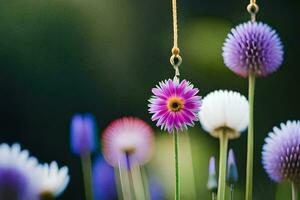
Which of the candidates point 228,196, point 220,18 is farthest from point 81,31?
point 228,196

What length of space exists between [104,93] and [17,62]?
0.20 metres

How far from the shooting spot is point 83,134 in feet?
3.62

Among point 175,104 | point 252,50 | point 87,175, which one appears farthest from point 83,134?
point 252,50

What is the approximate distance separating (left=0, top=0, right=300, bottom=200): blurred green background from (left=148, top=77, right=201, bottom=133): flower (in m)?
0.04

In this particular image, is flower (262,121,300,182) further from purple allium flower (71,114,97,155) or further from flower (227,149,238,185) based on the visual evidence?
purple allium flower (71,114,97,155)

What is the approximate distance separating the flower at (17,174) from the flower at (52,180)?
0.02m

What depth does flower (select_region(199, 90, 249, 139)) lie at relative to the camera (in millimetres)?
1180

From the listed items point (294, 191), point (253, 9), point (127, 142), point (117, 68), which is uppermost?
point (253, 9)

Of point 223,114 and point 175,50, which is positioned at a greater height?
point 175,50

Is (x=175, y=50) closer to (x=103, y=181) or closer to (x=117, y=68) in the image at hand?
(x=117, y=68)

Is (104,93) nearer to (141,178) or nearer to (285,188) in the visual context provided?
(141,178)

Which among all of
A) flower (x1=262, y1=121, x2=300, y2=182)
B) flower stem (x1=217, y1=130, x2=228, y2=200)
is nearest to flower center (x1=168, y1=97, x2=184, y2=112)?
flower stem (x1=217, y1=130, x2=228, y2=200)

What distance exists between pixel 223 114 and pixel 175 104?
138 mm

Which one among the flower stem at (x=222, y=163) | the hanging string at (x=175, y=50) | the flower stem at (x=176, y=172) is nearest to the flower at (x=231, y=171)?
the flower stem at (x=222, y=163)
